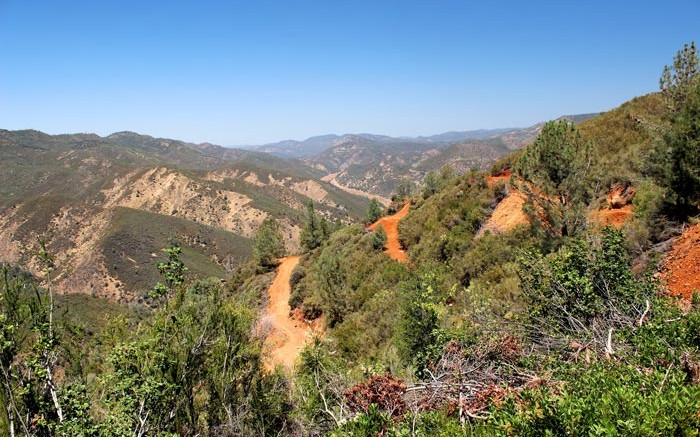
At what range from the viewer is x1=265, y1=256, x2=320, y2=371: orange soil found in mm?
23014

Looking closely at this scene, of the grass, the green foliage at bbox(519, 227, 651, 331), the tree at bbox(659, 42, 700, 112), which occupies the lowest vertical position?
the grass

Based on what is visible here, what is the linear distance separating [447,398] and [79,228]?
473 feet

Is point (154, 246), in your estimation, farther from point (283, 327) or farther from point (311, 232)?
point (283, 327)

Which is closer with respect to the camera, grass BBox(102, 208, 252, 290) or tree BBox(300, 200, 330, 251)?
tree BBox(300, 200, 330, 251)

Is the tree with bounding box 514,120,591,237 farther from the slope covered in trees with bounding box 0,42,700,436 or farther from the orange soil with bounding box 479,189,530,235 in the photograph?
the orange soil with bounding box 479,189,530,235

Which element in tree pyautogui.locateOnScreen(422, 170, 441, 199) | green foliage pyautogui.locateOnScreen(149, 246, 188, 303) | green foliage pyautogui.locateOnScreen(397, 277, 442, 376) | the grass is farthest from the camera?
→ the grass

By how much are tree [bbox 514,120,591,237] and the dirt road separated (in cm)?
1180

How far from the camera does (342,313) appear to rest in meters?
25.3

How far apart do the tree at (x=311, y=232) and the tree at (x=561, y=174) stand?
116 ft

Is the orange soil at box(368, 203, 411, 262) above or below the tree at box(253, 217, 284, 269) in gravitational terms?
above

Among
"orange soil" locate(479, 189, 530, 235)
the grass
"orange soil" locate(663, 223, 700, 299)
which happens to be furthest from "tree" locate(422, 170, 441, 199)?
the grass

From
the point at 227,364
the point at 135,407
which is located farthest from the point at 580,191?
the point at 135,407

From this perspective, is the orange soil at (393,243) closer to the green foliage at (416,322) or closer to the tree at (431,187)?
the tree at (431,187)

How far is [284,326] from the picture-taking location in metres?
29.2
